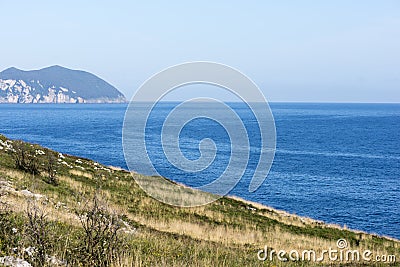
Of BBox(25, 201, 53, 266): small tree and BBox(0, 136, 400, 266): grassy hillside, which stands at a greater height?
BBox(25, 201, 53, 266): small tree

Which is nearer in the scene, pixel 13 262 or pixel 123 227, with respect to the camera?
pixel 13 262

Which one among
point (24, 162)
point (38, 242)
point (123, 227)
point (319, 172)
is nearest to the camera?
point (38, 242)

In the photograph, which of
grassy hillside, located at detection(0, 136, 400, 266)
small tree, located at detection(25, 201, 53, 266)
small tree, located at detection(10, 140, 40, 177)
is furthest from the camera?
small tree, located at detection(10, 140, 40, 177)

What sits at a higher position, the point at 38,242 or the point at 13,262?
the point at 38,242

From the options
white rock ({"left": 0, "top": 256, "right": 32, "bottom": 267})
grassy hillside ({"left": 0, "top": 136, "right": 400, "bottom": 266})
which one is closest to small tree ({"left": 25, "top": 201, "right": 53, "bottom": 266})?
grassy hillside ({"left": 0, "top": 136, "right": 400, "bottom": 266})

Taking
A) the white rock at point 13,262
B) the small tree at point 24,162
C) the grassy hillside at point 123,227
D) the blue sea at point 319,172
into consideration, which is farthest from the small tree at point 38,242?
the blue sea at point 319,172

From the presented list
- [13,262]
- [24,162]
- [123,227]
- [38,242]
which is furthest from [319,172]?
[13,262]

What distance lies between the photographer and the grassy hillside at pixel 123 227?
7523mm

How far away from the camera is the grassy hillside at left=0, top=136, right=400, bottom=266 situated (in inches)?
296

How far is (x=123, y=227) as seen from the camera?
588 inches

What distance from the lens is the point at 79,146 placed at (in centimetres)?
8419

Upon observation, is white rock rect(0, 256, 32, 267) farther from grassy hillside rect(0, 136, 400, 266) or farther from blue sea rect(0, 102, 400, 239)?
blue sea rect(0, 102, 400, 239)

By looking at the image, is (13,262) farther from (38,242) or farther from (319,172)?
(319,172)

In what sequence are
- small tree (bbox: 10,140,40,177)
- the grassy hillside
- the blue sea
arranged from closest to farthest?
the grassy hillside < small tree (bbox: 10,140,40,177) < the blue sea
